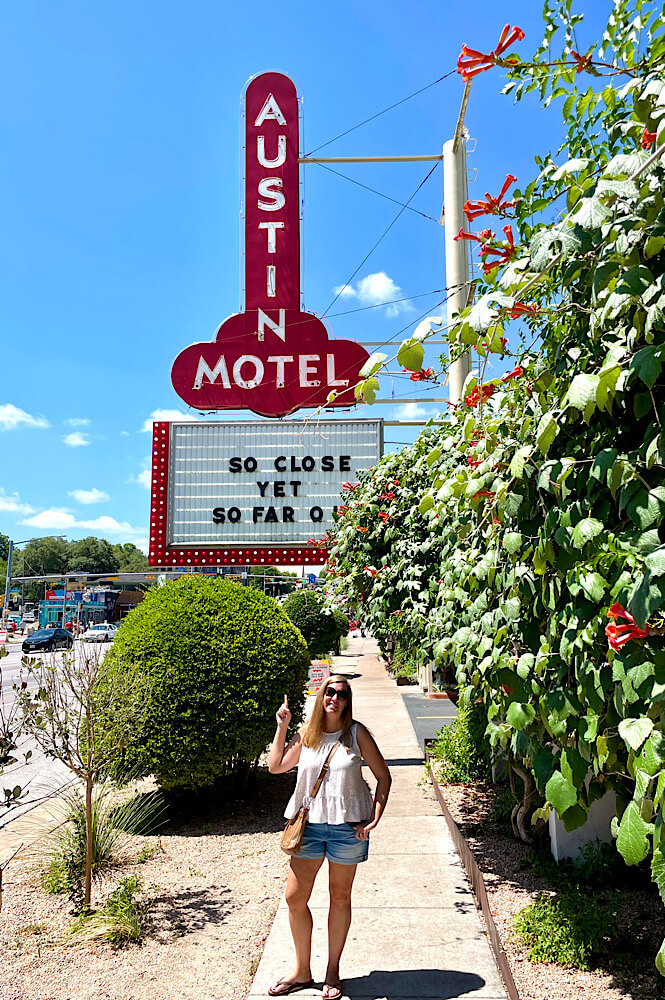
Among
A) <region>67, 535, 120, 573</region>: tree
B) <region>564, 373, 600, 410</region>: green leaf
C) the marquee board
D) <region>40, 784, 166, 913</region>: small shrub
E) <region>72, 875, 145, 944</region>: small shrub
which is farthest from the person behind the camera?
<region>67, 535, 120, 573</region>: tree

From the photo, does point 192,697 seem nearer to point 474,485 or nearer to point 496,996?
point 496,996

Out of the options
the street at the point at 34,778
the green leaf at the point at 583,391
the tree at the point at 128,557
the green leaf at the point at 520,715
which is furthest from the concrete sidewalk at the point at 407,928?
the tree at the point at 128,557

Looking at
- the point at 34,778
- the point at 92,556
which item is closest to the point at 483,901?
the point at 34,778

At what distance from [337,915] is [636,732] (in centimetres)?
268

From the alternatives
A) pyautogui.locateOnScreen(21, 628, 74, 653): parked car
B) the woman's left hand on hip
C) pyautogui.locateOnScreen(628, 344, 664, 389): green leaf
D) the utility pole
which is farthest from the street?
pyautogui.locateOnScreen(21, 628, 74, 653): parked car

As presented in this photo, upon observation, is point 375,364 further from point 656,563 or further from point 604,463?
point 656,563

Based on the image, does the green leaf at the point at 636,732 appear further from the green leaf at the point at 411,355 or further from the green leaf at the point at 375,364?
the green leaf at the point at 375,364

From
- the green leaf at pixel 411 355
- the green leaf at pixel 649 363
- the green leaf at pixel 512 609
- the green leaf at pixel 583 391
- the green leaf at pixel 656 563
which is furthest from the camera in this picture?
the green leaf at pixel 512 609

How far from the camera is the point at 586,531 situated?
2.04 metres

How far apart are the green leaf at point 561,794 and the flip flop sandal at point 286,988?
2490mm

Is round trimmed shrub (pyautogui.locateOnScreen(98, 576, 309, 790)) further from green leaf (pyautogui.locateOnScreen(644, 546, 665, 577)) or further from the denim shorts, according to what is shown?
green leaf (pyautogui.locateOnScreen(644, 546, 665, 577))

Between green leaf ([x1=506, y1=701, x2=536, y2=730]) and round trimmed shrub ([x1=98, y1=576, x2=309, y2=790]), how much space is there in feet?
14.1

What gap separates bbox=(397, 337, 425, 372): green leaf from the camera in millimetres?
2252

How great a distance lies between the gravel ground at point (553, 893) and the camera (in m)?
3.81
